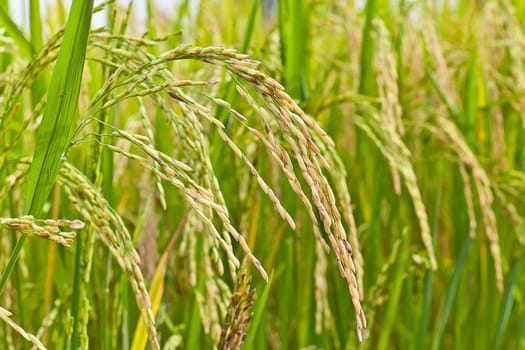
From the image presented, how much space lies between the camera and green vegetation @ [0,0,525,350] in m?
0.68

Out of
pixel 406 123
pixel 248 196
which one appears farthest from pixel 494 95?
pixel 248 196

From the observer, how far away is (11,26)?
1027 mm

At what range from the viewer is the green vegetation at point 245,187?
0.68 m

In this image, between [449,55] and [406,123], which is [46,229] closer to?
[406,123]

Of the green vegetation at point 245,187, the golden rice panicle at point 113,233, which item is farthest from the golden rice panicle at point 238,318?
the golden rice panicle at point 113,233

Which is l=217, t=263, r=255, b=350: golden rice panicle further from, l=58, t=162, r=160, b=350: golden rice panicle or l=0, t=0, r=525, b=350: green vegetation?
l=58, t=162, r=160, b=350: golden rice panicle

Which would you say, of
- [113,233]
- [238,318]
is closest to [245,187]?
[238,318]

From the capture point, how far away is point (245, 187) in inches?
52.3

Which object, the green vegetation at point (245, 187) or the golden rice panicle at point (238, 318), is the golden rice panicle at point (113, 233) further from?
the golden rice panicle at point (238, 318)

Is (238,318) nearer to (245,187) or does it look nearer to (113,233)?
(113,233)

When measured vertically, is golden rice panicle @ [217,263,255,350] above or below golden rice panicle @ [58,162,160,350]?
below

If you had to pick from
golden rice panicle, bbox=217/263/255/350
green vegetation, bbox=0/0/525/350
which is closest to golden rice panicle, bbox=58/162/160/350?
green vegetation, bbox=0/0/525/350

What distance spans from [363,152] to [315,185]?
1080mm

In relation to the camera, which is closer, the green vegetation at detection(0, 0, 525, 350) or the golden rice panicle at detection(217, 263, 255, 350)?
the green vegetation at detection(0, 0, 525, 350)
